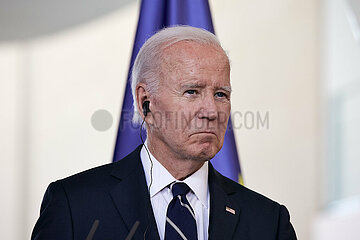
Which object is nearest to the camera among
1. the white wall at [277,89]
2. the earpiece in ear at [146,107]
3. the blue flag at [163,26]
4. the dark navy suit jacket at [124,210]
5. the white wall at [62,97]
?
the dark navy suit jacket at [124,210]

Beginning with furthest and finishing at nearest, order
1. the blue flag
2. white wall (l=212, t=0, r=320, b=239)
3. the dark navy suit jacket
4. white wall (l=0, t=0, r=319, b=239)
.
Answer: white wall (l=212, t=0, r=320, b=239)
white wall (l=0, t=0, r=319, b=239)
the blue flag
the dark navy suit jacket

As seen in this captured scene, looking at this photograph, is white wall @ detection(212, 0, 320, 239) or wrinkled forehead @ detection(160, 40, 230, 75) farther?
white wall @ detection(212, 0, 320, 239)

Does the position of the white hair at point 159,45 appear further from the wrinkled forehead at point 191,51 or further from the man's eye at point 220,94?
the man's eye at point 220,94

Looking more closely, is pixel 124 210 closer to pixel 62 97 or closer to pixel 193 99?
pixel 193 99

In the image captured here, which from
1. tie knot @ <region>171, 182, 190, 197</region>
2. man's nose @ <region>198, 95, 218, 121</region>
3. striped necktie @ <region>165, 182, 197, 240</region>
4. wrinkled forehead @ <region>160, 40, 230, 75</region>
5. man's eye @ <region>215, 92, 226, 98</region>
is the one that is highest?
wrinkled forehead @ <region>160, 40, 230, 75</region>

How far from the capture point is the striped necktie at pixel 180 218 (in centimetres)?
145

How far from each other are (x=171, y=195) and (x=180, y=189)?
0.03 meters

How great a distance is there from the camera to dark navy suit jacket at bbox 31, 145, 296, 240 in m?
1.44

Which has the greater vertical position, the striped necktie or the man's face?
the man's face

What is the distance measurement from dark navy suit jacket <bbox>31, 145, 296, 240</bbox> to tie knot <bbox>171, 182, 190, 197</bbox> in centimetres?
8

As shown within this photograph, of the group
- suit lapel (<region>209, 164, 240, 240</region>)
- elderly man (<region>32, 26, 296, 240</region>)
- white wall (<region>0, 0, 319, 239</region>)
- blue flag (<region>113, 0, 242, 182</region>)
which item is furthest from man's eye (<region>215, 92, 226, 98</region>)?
white wall (<region>0, 0, 319, 239</region>)

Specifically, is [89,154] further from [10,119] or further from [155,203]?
[155,203]

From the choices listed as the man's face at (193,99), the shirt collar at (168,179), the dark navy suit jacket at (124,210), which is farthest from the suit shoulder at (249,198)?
the man's face at (193,99)

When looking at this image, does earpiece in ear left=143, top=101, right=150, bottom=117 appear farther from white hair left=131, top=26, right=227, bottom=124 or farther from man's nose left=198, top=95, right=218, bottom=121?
man's nose left=198, top=95, right=218, bottom=121
